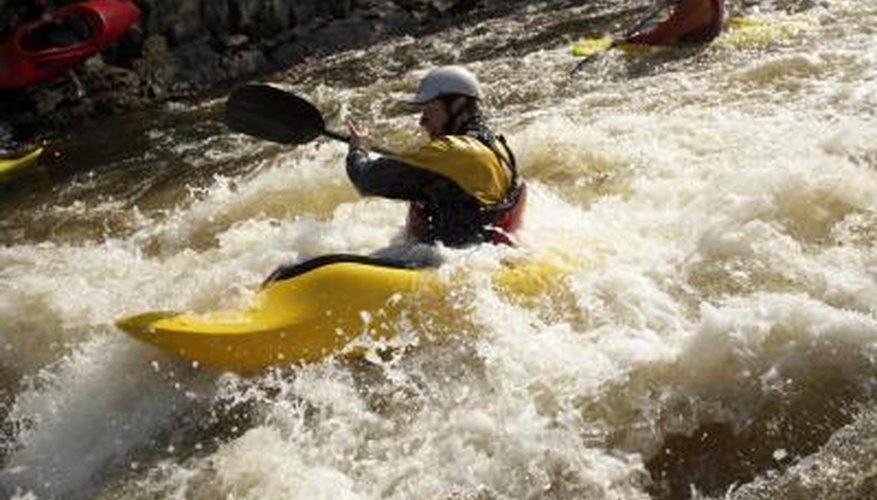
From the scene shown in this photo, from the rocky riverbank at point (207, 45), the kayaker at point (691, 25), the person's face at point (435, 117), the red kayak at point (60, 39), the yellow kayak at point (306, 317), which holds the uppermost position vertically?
the person's face at point (435, 117)

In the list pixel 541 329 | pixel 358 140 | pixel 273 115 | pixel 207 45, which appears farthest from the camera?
pixel 207 45

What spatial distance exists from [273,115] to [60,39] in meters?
6.04

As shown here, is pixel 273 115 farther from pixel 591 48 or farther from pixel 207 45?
pixel 207 45

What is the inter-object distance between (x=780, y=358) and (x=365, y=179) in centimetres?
194

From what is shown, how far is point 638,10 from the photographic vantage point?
38.8 feet

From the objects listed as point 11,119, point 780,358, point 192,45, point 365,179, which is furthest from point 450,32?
point 780,358

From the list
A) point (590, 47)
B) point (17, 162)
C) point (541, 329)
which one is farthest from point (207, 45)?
point (541, 329)

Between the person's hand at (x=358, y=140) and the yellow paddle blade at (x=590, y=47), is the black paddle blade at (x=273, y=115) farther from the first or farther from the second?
the yellow paddle blade at (x=590, y=47)

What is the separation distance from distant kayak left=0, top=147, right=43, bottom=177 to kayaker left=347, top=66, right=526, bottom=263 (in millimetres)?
4776

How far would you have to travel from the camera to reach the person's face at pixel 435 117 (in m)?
4.88

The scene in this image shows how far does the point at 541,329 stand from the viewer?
454 centimetres

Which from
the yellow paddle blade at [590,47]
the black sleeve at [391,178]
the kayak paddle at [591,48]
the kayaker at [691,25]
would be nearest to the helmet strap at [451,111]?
the black sleeve at [391,178]

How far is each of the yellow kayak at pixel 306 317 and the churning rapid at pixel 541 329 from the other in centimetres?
9

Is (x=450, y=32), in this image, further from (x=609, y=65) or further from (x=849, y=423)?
(x=849, y=423)
